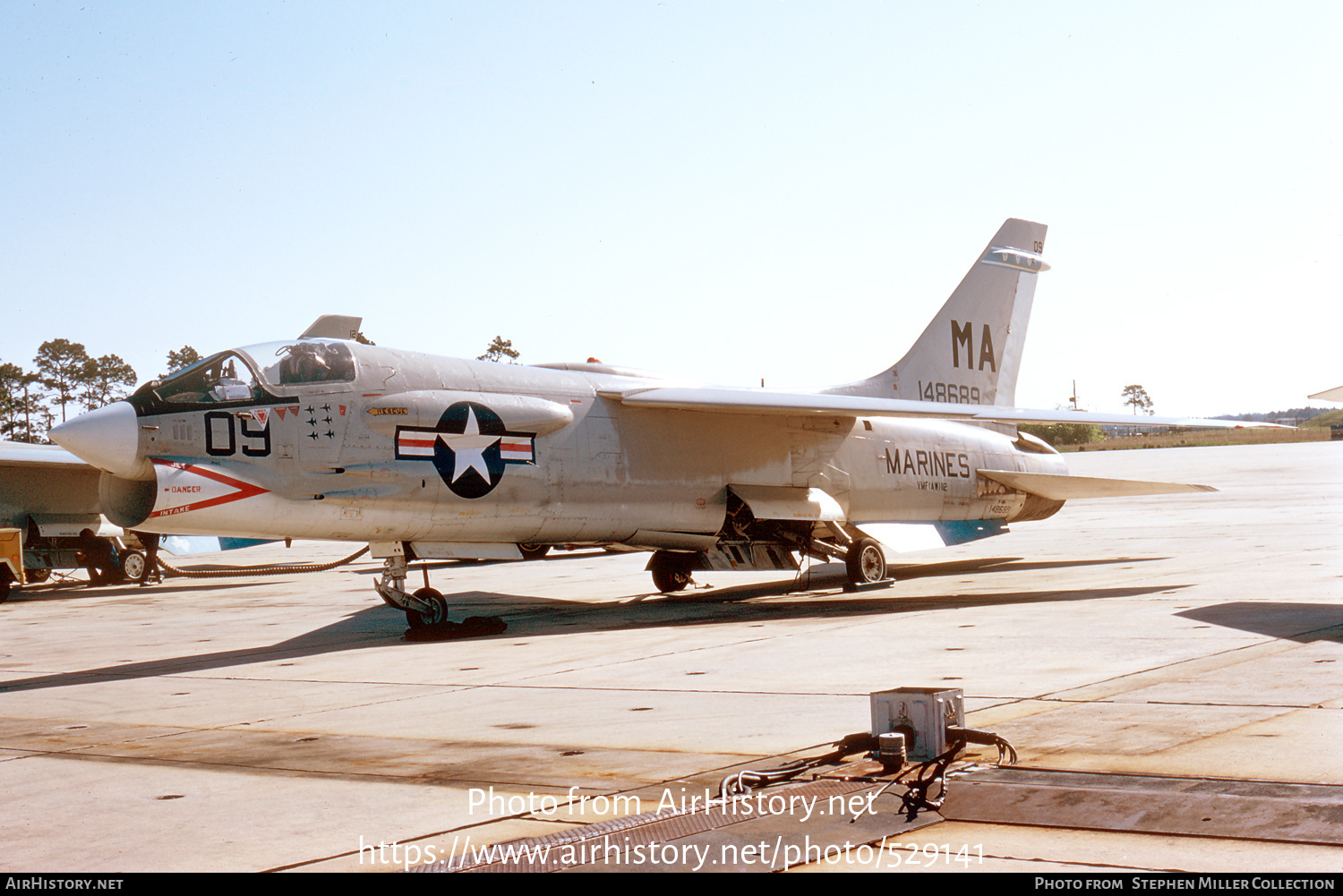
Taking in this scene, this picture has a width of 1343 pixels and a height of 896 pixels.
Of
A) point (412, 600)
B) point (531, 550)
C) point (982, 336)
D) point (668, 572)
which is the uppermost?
point (982, 336)

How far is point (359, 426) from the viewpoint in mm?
→ 11797

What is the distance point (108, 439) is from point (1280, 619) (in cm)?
1015

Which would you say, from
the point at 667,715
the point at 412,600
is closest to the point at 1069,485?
the point at 412,600

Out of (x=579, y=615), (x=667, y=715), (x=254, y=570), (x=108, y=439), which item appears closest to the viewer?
(x=667, y=715)

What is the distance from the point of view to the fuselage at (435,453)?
10969mm

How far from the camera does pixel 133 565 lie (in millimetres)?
23750

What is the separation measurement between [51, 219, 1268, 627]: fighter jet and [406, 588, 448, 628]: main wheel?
0.06 ft

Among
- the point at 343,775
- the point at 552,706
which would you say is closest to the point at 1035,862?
the point at 343,775

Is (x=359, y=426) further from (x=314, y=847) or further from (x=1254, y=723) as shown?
(x=1254, y=723)

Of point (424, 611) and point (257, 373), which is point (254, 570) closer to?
point (424, 611)

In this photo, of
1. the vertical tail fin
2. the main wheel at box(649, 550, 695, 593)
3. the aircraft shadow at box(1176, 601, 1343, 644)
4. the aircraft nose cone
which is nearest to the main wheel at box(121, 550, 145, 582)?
the main wheel at box(649, 550, 695, 593)

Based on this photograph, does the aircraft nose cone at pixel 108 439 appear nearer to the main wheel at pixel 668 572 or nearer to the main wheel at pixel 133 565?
the main wheel at pixel 668 572

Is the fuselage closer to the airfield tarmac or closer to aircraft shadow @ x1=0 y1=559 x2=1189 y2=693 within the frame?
aircraft shadow @ x1=0 y1=559 x2=1189 y2=693

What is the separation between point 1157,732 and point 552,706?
358cm
